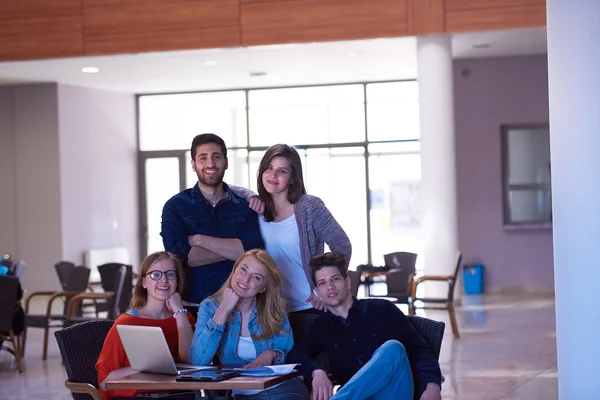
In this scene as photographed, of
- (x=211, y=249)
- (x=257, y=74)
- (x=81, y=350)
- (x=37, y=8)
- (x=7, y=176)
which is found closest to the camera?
(x=81, y=350)

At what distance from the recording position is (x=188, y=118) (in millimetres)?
17891

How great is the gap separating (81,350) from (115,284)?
533cm

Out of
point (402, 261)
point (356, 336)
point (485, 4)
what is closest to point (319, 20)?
point (485, 4)

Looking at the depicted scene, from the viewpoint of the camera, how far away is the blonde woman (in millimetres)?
4379

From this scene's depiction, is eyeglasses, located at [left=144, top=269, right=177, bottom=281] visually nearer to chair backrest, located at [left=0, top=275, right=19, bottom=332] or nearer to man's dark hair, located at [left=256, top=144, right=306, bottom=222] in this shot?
man's dark hair, located at [left=256, top=144, right=306, bottom=222]

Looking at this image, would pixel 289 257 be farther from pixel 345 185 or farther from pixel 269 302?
pixel 345 185

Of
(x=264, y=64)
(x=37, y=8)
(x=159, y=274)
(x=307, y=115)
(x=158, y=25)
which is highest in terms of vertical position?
(x=37, y=8)

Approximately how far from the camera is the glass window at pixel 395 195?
1688cm

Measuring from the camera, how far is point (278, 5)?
40.4 feet

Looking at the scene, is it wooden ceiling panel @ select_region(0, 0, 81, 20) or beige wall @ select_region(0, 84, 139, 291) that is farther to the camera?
beige wall @ select_region(0, 84, 139, 291)

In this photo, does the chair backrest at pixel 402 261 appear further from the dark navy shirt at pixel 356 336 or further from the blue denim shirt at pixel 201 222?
the dark navy shirt at pixel 356 336

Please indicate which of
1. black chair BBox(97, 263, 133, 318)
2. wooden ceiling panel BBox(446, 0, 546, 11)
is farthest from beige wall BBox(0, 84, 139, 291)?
wooden ceiling panel BBox(446, 0, 546, 11)

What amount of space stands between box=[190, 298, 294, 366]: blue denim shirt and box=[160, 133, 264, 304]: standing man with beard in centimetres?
38

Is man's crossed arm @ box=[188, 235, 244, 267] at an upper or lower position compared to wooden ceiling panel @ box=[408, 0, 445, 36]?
lower
